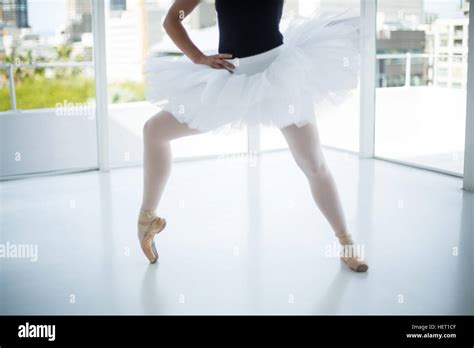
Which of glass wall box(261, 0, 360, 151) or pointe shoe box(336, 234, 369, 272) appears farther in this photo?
glass wall box(261, 0, 360, 151)

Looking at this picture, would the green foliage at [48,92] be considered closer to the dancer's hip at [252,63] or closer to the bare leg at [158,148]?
the bare leg at [158,148]

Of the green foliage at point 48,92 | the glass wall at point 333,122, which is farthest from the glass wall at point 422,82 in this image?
the green foliage at point 48,92

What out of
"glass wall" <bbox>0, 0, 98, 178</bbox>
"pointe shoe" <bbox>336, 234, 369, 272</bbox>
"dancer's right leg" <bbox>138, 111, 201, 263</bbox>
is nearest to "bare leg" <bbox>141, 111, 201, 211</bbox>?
"dancer's right leg" <bbox>138, 111, 201, 263</bbox>

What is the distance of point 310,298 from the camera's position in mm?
1938

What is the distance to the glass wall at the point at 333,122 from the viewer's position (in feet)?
15.5

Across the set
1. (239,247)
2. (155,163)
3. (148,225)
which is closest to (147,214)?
(148,225)

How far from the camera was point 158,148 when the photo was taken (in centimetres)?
214

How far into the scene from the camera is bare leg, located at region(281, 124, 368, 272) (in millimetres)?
2061

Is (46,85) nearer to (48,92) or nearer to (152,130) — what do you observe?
(48,92)

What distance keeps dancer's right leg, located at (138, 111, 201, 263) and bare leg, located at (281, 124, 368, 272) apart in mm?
354

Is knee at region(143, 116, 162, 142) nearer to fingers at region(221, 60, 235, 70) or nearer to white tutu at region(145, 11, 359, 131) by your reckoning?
white tutu at region(145, 11, 359, 131)

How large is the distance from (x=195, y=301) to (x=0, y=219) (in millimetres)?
1562
